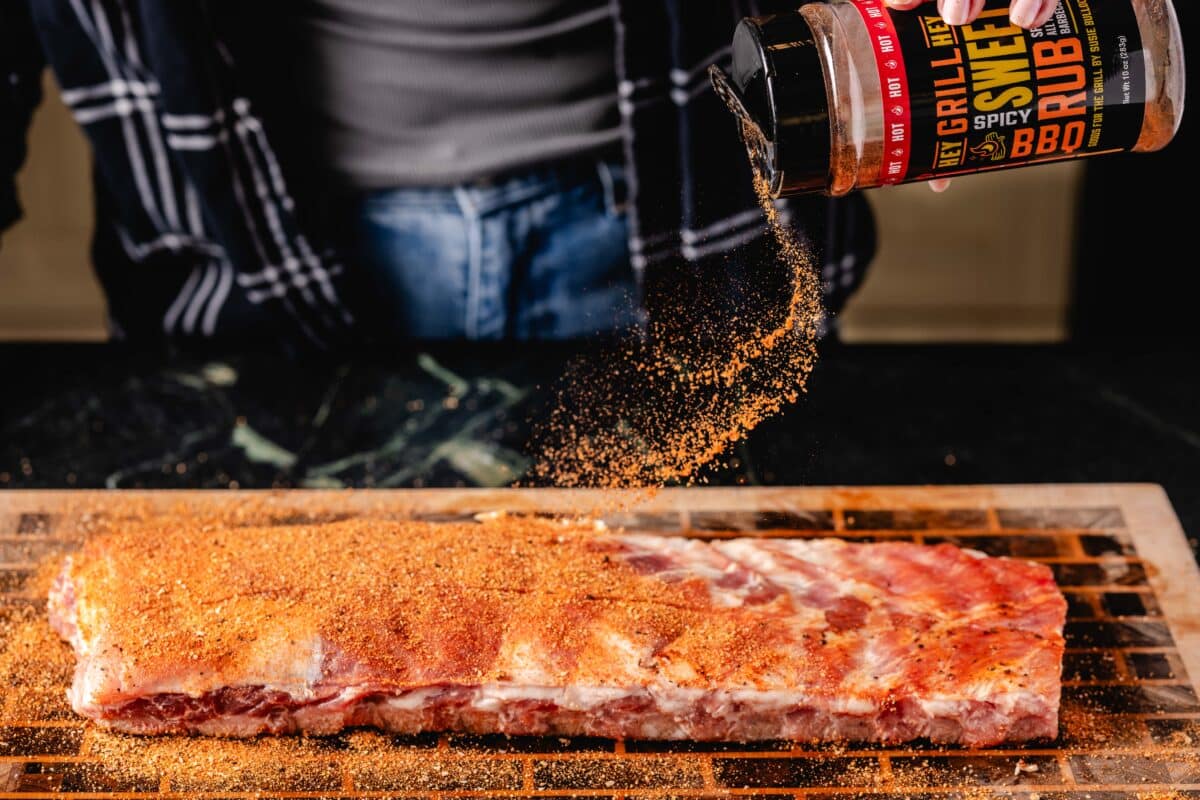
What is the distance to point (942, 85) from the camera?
170 cm

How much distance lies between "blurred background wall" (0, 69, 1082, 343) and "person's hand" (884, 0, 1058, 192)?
287 centimetres

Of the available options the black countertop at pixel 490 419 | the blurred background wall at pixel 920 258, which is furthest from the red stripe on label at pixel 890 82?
the blurred background wall at pixel 920 258

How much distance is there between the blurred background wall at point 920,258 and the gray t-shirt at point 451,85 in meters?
1.97

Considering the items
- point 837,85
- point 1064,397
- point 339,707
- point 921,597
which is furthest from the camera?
point 1064,397

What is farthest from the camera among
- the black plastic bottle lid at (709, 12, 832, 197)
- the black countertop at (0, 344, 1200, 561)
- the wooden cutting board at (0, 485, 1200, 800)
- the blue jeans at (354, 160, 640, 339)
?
the blue jeans at (354, 160, 640, 339)

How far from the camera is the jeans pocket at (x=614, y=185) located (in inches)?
117

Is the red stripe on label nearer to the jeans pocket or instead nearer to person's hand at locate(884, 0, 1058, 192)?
person's hand at locate(884, 0, 1058, 192)

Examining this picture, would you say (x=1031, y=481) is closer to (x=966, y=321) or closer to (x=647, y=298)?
(x=647, y=298)

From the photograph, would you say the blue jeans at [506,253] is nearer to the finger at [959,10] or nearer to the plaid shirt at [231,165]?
the plaid shirt at [231,165]

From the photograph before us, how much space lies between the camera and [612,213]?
9.85 feet

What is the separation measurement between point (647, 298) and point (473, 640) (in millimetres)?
750

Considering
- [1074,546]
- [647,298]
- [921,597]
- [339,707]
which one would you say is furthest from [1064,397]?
[339,707]

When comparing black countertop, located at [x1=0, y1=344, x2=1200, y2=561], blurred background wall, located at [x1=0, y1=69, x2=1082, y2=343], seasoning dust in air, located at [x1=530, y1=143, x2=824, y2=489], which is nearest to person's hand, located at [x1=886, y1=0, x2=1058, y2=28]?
seasoning dust in air, located at [x1=530, y1=143, x2=824, y2=489]

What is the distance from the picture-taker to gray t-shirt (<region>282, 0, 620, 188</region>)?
110 inches
